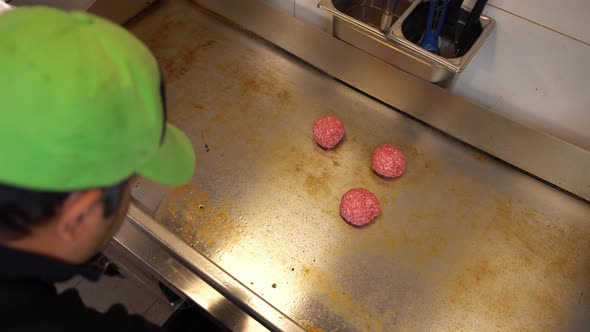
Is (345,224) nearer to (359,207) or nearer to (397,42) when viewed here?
(359,207)

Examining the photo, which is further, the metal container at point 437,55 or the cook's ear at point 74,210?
the metal container at point 437,55

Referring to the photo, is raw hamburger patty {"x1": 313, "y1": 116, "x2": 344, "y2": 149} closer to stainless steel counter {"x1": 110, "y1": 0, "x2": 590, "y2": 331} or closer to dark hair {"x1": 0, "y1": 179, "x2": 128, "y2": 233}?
stainless steel counter {"x1": 110, "y1": 0, "x2": 590, "y2": 331}

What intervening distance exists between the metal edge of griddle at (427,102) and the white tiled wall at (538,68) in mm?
57

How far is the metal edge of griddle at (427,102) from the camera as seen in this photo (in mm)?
934

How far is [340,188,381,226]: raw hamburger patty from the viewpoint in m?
0.94

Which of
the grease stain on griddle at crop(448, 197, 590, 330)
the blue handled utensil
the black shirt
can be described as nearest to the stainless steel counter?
the grease stain on griddle at crop(448, 197, 590, 330)

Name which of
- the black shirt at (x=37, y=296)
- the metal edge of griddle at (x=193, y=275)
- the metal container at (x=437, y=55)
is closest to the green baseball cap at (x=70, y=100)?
the black shirt at (x=37, y=296)

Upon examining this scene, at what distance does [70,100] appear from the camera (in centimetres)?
35

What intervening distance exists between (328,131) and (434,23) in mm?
351

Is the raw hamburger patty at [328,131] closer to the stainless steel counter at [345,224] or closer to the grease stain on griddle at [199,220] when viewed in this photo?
the stainless steel counter at [345,224]

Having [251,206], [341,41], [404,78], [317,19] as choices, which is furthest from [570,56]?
[251,206]

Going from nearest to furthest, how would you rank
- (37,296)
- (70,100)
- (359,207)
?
(70,100) < (37,296) < (359,207)

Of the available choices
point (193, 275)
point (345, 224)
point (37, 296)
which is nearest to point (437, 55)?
point (345, 224)

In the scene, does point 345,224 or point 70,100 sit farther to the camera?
point 345,224
